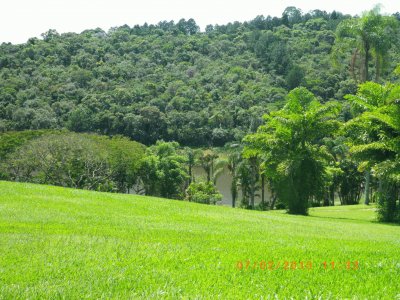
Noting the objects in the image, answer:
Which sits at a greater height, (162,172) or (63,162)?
(63,162)

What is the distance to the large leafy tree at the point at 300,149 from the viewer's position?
28.5 m

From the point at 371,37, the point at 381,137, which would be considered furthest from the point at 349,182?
the point at 381,137

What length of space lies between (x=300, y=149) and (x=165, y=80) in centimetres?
9312

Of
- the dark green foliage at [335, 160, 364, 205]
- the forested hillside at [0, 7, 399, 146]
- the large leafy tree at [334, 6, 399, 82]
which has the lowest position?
the dark green foliage at [335, 160, 364, 205]

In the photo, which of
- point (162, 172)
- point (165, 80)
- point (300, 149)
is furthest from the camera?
point (165, 80)

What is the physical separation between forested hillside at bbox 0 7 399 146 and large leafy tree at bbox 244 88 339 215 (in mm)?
44962

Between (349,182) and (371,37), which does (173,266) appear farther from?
(349,182)

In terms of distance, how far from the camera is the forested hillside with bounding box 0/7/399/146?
9344 cm

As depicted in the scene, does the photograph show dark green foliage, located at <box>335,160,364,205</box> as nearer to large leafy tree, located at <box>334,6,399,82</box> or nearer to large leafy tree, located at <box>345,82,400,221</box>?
large leafy tree, located at <box>334,6,399,82</box>

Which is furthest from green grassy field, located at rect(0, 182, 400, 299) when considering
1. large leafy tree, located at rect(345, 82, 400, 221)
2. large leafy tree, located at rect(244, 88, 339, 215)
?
large leafy tree, located at rect(244, 88, 339, 215)

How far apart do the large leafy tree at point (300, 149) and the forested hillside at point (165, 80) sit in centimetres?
4496

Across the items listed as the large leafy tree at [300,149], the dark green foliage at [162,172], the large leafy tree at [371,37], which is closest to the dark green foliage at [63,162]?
the dark green foliage at [162,172]

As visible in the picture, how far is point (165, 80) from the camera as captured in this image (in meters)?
119

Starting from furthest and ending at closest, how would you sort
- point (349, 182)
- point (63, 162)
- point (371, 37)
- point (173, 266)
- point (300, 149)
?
point (349, 182), point (63, 162), point (371, 37), point (300, 149), point (173, 266)
